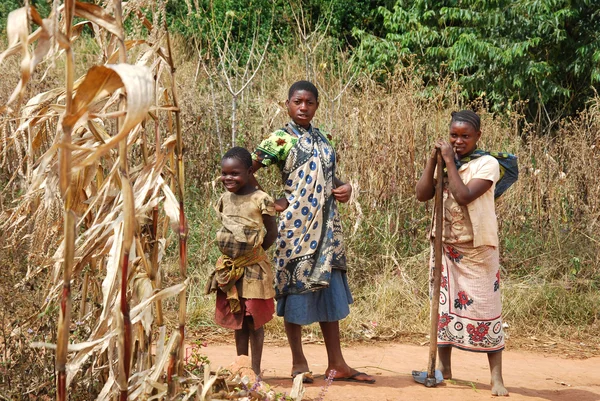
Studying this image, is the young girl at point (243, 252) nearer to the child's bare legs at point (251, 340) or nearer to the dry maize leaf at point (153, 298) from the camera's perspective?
the child's bare legs at point (251, 340)

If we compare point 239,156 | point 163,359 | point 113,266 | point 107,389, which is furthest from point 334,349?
point 113,266

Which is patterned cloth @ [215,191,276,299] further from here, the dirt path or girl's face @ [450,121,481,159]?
girl's face @ [450,121,481,159]

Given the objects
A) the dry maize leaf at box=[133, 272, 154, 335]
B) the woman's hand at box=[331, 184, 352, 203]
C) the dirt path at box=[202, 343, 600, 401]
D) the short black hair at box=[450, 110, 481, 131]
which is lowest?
the dirt path at box=[202, 343, 600, 401]

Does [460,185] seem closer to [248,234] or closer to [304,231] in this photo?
[304,231]

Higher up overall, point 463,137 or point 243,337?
point 463,137

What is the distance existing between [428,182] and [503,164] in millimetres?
459

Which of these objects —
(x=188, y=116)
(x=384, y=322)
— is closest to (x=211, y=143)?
(x=188, y=116)

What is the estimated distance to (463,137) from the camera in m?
4.43

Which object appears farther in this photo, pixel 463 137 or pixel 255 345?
pixel 463 137

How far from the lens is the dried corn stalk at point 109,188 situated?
201 centimetres

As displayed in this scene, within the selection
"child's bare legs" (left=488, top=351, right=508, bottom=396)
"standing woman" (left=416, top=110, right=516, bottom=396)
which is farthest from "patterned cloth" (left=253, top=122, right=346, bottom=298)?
"child's bare legs" (left=488, top=351, right=508, bottom=396)

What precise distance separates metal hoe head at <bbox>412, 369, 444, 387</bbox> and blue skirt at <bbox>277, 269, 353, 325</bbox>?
2.00 feet

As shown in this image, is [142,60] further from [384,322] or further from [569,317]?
[569,317]

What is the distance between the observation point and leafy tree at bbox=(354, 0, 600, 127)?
36.1 ft
